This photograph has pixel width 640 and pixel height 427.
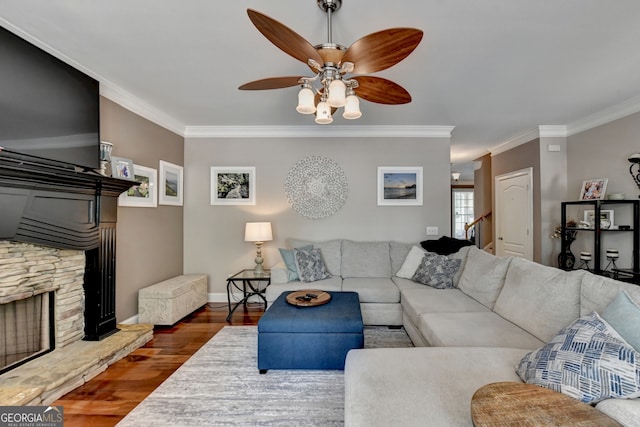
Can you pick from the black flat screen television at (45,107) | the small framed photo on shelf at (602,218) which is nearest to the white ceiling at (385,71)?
the black flat screen television at (45,107)

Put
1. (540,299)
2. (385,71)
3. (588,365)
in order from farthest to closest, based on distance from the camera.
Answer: (385,71) → (540,299) → (588,365)

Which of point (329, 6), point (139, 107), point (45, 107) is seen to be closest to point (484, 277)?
point (329, 6)

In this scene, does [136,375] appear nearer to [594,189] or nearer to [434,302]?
[434,302]

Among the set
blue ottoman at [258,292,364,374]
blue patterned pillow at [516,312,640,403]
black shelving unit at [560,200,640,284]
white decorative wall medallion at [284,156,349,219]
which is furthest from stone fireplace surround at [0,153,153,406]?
black shelving unit at [560,200,640,284]

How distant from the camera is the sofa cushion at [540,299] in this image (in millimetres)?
1765

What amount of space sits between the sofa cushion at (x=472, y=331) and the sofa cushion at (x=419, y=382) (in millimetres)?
236

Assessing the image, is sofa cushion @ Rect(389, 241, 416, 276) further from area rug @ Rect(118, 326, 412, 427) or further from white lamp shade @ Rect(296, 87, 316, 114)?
white lamp shade @ Rect(296, 87, 316, 114)

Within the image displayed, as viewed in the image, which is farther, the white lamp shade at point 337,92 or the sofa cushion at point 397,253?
the sofa cushion at point 397,253

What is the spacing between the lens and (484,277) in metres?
2.64

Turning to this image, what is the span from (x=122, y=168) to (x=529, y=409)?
355 centimetres

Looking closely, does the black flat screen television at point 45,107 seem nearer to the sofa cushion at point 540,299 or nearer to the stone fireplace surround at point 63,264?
the stone fireplace surround at point 63,264

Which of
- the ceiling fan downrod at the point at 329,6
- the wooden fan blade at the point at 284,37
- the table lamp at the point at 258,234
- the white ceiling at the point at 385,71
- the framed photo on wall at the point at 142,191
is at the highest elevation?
the white ceiling at the point at 385,71

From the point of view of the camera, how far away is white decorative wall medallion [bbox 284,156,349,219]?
4215mm

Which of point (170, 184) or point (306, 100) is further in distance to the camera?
point (170, 184)
